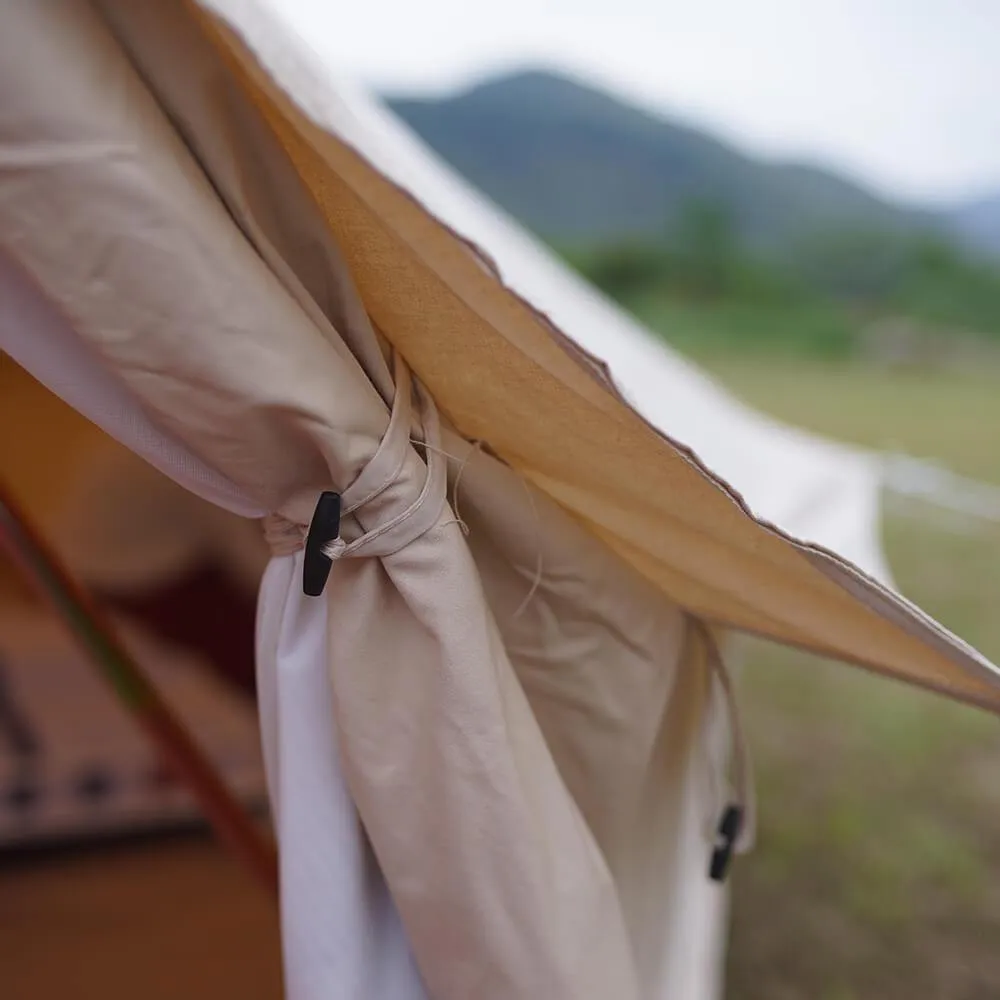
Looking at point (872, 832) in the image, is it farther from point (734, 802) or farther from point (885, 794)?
point (734, 802)

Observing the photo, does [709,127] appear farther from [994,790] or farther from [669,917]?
[669,917]

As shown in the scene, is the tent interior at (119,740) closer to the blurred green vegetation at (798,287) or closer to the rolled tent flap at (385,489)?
the rolled tent flap at (385,489)

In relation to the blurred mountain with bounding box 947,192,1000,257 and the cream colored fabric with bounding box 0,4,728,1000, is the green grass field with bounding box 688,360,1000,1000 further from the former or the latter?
the blurred mountain with bounding box 947,192,1000,257

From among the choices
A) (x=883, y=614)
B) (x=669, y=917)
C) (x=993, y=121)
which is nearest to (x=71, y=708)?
(x=669, y=917)

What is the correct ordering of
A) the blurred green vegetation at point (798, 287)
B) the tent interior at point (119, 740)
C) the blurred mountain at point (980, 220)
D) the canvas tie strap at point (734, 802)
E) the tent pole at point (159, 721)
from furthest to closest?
the blurred mountain at point (980, 220), the blurred green vegetation at point (798, 287), the tent interior at point (119, 740), the tent pole at point (159, 721), the canvas tie strap at point (734, 802)

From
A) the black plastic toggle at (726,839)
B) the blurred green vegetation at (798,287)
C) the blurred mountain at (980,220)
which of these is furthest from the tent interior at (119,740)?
the blurred mountain at (980,220)

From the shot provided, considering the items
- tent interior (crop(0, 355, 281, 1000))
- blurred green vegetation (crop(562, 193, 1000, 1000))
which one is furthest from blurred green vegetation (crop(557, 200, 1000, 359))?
tent interior (crop(0, 355, 281, 1000))

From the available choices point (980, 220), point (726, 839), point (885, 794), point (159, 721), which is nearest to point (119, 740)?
point (159, 721)

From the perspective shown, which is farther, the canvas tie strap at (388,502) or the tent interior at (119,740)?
the tent interior at (119,740)
